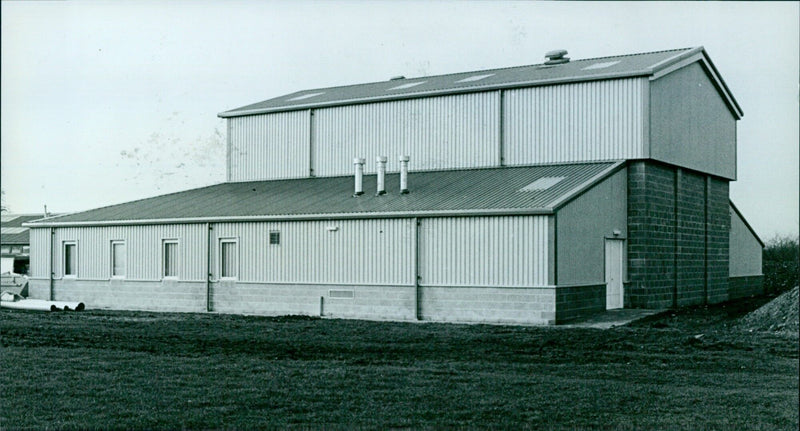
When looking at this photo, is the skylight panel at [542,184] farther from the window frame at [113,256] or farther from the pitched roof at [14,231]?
the pitched roof at [14,231]

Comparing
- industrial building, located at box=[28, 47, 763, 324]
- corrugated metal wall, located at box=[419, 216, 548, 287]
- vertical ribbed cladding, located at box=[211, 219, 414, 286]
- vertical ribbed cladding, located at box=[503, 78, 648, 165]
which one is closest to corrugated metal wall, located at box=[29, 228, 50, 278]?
industrial building, located at box=[28, 47, 763, 324]

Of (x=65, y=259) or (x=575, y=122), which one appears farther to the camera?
(x=65, y=259)

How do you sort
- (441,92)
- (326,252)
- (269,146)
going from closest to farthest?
(326,252), (441,92), (269,146)

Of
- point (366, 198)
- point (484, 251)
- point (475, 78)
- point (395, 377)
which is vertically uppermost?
point (475, 78)

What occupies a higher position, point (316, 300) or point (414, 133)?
point (414, 133)

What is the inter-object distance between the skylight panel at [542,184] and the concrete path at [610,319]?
4.22 m

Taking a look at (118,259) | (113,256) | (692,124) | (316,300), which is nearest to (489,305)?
(316,300)

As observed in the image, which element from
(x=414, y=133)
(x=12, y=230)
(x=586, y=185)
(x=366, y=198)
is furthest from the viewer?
(x=12, y=230)

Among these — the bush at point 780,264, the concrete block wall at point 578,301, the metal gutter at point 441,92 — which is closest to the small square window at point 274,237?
the metal gutter at point 441,92

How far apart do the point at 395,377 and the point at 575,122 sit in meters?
19.5

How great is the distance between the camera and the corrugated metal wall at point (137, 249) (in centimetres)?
3203

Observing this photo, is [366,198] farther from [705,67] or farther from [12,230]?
[12,230]

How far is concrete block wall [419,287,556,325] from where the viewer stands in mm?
24703

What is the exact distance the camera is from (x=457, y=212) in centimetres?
2612
